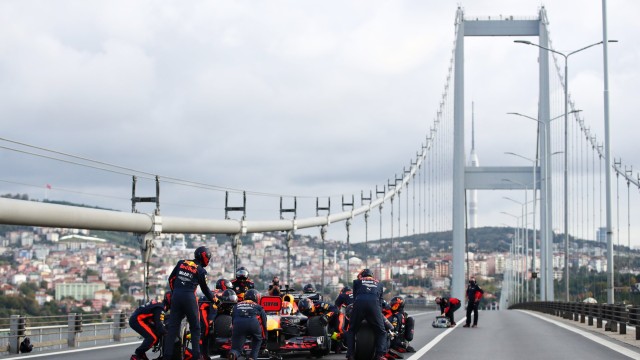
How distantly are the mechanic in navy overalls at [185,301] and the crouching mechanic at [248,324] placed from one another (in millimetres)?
1020

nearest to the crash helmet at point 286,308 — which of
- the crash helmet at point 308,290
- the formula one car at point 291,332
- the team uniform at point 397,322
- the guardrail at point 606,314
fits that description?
the formula one car at point 291,332

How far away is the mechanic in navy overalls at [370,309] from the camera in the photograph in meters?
17.3

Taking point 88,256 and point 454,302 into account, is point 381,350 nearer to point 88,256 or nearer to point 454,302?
point 454,302

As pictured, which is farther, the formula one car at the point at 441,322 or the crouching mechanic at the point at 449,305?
the crouching mechanic at the point at 449,305

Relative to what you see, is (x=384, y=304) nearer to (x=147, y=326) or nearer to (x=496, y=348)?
(x=147, y=326)

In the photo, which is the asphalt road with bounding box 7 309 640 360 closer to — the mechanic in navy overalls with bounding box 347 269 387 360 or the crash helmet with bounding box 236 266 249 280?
the crash helmet with bounding box 236 266 249 280

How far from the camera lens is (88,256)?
→ 62.8 m

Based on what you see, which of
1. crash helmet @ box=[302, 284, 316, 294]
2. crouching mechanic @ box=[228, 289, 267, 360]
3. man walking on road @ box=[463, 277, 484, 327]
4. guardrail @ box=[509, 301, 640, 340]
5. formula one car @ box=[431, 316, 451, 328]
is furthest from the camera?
man walking on road @ box=[463, 277, 484, 327]

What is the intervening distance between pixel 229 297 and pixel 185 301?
2218mm

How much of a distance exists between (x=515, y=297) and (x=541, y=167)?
141ft

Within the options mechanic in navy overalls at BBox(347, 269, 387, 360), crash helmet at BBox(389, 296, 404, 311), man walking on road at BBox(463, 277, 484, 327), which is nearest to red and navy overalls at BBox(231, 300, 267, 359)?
mechanic in navy overalls at BBox(347, 269, 387, 360)

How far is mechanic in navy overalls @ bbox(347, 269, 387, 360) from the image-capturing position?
680 inches

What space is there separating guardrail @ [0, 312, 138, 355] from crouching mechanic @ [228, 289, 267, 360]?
7540 millimetres

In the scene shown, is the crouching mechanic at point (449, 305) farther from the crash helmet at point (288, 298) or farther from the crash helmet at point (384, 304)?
the crash helmet at point (384, 304)
